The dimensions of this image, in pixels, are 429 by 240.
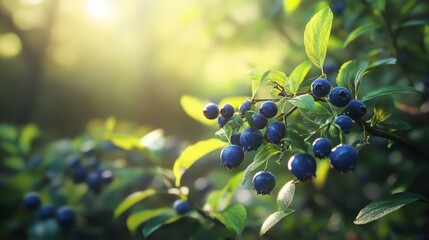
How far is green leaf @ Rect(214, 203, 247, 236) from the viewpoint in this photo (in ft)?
4.41

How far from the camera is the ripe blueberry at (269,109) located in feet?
3.86

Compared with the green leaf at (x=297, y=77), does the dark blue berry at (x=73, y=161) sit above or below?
below

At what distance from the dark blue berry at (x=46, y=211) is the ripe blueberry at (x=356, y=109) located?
5.92 ft

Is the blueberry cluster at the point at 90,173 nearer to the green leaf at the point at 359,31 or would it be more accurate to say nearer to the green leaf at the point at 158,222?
the green leaf at the point at 158,222

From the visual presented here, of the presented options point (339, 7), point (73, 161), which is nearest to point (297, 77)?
point (339, 7)

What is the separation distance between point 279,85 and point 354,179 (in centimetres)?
199

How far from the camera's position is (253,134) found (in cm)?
118

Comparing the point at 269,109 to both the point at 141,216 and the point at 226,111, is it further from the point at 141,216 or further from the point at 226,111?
the point at 141,216

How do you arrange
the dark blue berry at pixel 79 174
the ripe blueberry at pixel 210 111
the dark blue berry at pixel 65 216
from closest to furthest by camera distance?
the ripe blueberry at pixel 210 111 < the dark blue berry at pixel 65 216 < the dark blue berry at pixel 79 174

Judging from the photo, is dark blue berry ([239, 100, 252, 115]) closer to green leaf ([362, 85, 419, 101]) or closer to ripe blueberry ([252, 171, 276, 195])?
ripe blueberry ([252, 171, 276, 195])

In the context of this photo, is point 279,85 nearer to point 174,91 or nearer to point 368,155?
point 368,155

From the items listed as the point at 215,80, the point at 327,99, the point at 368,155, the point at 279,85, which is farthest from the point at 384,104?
the point at 215,80

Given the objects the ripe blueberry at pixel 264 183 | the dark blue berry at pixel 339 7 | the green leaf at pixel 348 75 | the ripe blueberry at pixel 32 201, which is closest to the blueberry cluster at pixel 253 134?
the ripe blueberry at pixel 264 183

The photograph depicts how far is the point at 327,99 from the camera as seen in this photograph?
122 cm
